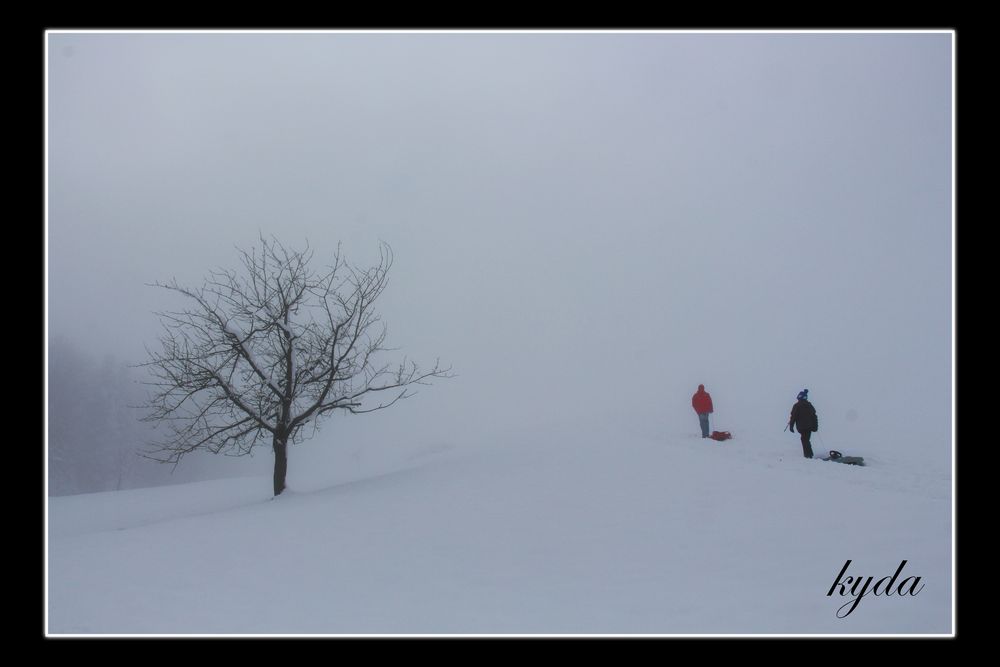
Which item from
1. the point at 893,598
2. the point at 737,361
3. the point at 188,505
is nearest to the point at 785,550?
the point at 893,598

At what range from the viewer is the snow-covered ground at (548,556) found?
6.73 m

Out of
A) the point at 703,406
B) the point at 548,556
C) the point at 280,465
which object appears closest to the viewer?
the point at 548,556

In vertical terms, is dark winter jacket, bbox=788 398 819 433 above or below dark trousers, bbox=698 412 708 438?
above

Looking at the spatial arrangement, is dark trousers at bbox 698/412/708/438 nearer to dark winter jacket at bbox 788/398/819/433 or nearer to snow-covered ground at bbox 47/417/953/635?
dark winter jacket at bbox 788/398/819/433

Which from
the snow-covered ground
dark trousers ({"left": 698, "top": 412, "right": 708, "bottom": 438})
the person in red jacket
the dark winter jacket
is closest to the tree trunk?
the snow-covered ground

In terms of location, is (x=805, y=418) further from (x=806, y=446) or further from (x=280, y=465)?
(x=280, y=465)

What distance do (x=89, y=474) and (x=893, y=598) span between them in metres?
74.8

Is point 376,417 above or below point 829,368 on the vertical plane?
below

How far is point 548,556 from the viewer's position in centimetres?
852

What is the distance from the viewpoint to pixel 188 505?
16.3 m

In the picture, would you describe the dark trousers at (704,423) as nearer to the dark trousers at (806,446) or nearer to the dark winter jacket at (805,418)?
the dark winter jacket at (805,418)

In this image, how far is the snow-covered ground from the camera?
673 centimetres

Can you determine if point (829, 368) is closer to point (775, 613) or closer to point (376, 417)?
point (775, 613)

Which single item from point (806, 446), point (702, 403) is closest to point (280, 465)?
point (702, 403)
